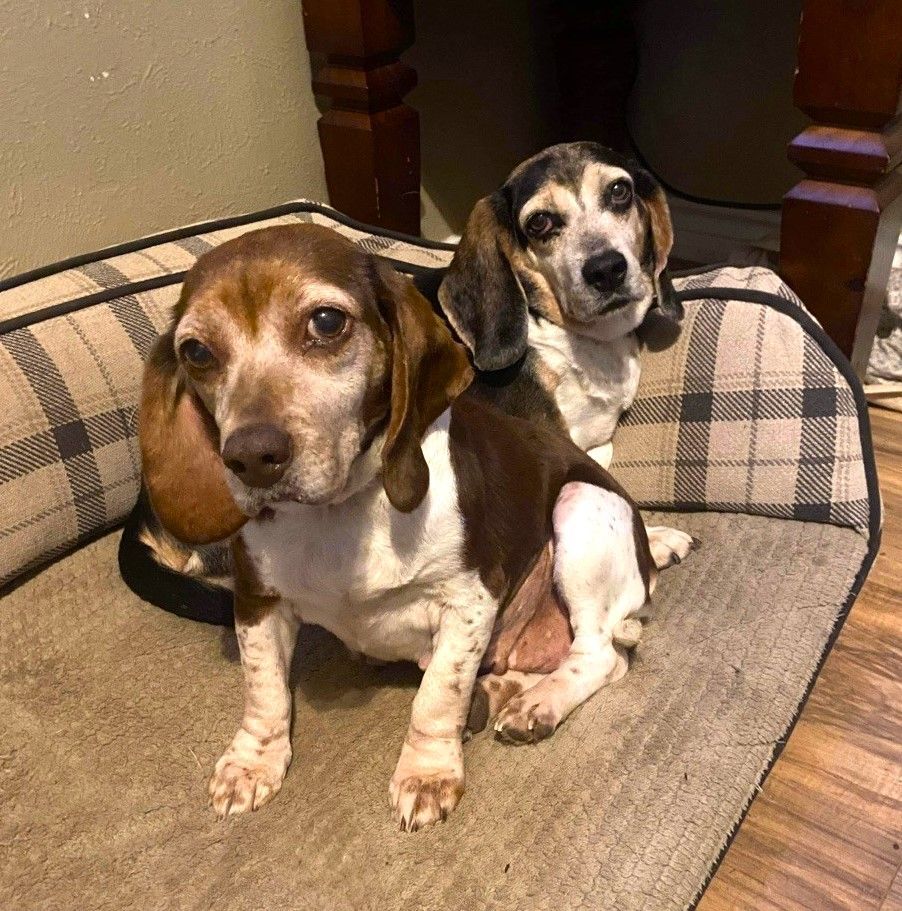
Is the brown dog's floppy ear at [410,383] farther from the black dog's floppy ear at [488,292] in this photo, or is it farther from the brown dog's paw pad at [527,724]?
the black dog's floppy ear at [488,292]

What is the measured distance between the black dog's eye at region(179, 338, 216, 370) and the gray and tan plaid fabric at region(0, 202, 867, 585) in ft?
2.60

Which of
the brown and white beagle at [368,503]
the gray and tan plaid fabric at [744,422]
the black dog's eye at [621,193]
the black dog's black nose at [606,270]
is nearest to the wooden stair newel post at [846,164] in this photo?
the gray and tan plaid fabric at [744,422]

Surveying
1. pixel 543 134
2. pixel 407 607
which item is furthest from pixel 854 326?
pixel 543 134

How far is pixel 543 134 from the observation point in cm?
392

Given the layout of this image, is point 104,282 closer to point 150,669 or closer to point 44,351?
point 44,351

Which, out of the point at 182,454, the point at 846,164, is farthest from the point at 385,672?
the point at 846,164

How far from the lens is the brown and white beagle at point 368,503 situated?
1.21m

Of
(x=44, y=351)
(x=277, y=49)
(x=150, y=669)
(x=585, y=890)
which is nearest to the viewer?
(x=585, y=890)

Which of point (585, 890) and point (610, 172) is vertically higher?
point (610, 172)

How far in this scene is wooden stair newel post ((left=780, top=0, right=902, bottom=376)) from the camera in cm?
201

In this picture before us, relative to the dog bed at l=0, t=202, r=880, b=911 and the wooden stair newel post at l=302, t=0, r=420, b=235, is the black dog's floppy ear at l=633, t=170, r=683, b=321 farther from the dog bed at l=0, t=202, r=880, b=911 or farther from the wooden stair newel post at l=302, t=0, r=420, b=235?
the wooden stair newel post at l=302, t=0, r=420, b=235

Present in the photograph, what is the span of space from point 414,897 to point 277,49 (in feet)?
7.38

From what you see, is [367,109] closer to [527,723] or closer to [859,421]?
[859,421]

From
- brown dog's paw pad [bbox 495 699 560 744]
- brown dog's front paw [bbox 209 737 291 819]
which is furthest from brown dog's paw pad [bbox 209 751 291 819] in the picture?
brown dog's paw pad [bbox 495 699 560 744]
